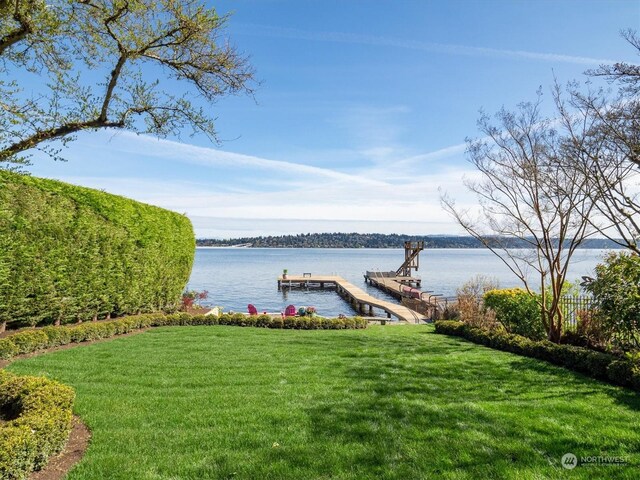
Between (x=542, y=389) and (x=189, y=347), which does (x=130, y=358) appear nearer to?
(x=189, y=347)

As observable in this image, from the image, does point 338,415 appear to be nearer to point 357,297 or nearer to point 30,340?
point 30,340

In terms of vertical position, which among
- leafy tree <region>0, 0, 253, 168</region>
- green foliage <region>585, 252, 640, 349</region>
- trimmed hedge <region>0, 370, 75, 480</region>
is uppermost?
leafy tree <region>0, 0, 253, 168</region>

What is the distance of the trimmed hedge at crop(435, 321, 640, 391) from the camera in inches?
240

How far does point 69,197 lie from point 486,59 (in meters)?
12.7

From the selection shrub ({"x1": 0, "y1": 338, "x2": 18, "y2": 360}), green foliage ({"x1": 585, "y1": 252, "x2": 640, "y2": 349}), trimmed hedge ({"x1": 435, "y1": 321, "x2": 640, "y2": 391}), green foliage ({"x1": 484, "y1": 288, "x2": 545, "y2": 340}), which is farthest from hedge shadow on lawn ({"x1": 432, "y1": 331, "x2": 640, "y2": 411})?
shrub ({"x1": 0, "y1": 338, "x2": 18, "y2": 360})

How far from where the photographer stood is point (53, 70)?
5.58m

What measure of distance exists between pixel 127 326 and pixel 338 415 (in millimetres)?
8848

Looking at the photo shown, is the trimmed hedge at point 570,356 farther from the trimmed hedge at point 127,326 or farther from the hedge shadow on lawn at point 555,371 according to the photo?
the trimmed hedge at point 127,326

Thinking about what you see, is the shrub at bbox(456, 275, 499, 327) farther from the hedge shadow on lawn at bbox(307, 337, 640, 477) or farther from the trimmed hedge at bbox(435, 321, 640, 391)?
the hedge shadow on lawn at bbox(307, 337, 640, 477)

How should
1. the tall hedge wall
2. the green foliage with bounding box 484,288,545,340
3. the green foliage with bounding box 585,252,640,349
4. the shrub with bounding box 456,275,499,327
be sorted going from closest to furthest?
the green foliage with bounding box 585,252,640,349
the tall hedge wall
the green foliage with bounding box 484,288,545,340
the shrub with bounding box 456,275,499,327

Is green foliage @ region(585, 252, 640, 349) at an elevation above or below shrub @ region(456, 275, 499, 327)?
above

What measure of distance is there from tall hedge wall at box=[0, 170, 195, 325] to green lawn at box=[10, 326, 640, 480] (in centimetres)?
247

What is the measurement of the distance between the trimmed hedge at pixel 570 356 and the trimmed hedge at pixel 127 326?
5.05 metres

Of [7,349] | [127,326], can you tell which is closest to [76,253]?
[127,326]
